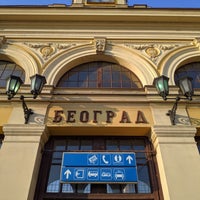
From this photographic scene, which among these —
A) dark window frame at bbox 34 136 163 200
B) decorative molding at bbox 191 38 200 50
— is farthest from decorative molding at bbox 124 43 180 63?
dark window frame at bbox 34 136 163 200

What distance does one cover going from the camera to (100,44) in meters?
9.05

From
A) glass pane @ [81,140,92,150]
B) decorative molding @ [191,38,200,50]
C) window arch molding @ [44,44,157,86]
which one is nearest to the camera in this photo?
glass pane @ [81,140,92,150]

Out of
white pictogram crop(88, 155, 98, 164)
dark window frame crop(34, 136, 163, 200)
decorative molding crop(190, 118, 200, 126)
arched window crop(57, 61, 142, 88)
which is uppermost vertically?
arched window crop(57, 61, 142, 88)

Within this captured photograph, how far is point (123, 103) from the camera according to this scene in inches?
288

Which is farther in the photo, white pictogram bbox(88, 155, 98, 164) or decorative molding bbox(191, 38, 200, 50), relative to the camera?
decorative molding bbox(191, 38, 200, 50)

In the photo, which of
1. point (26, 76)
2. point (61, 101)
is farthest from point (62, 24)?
point (61, 101)

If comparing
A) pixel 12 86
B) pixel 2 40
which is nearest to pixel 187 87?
pixel 12 86

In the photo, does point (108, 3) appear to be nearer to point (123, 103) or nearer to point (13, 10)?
point (13, 10)

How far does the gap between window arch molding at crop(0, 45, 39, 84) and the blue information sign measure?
11.1 ft

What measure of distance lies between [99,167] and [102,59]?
14.8ft

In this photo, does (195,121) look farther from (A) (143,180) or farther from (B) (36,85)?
(B) (36,85)

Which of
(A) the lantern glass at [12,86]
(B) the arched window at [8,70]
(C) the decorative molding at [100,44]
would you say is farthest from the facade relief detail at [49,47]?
(A) the lantern glass at [12,86]

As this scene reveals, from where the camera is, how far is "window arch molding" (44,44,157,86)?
805 centimetres

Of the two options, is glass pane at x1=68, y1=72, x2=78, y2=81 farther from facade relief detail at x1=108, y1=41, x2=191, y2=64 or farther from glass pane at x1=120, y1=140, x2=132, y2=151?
glass pane at x1=120, y1=140, x2=132, y2=151
